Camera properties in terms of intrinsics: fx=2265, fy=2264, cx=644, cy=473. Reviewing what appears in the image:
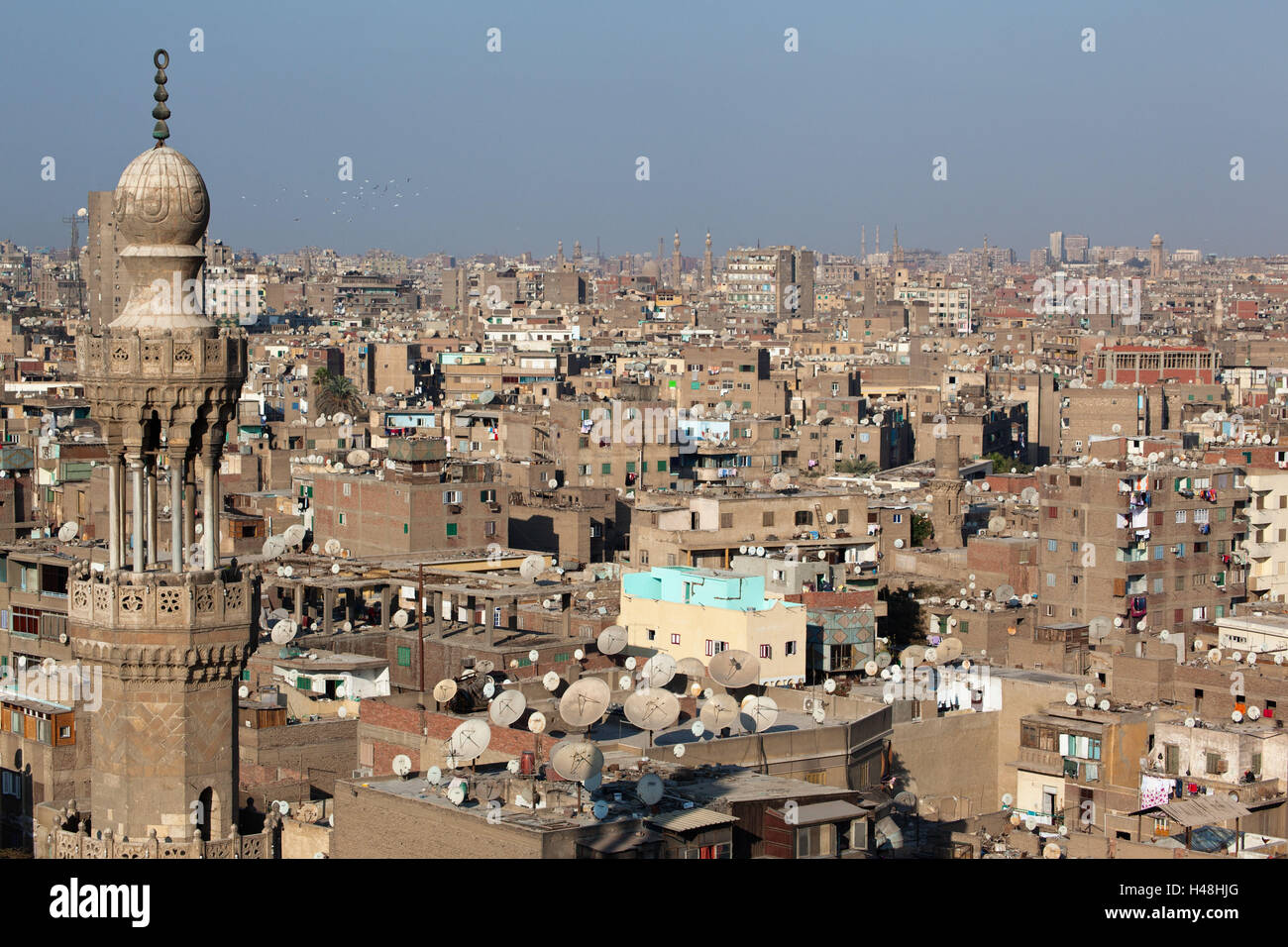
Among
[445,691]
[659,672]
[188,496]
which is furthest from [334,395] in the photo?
[188,496]

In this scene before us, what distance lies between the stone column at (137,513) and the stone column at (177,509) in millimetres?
176

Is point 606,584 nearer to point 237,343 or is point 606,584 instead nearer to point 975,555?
point 975,555

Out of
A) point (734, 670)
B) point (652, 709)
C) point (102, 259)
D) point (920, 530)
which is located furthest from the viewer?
point (102, 259)

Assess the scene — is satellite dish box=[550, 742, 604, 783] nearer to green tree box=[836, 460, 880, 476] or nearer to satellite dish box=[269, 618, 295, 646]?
satellite dish box=[269, 618, 295, 646]

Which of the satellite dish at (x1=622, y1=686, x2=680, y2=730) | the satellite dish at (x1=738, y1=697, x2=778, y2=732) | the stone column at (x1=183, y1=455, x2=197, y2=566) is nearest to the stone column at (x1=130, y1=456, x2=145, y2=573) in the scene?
the stone column at (x1=183, y1=455, x2=197, y2=566)

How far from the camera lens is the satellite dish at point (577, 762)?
16203 millimetres

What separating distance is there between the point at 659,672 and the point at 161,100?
10.4 m

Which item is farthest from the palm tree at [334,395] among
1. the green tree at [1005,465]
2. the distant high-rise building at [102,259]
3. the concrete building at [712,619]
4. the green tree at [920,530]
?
the concrete building at [712,619]

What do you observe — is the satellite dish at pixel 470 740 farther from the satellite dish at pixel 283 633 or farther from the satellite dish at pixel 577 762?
the satellite dish at pixel 283 633

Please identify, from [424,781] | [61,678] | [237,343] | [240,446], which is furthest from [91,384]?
[240,446]

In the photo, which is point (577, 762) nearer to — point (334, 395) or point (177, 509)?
point (177, 509)

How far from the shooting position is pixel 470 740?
1736 cm

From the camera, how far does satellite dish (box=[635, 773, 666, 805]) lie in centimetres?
1633

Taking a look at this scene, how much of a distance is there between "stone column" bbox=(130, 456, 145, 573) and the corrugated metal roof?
16.2ft
